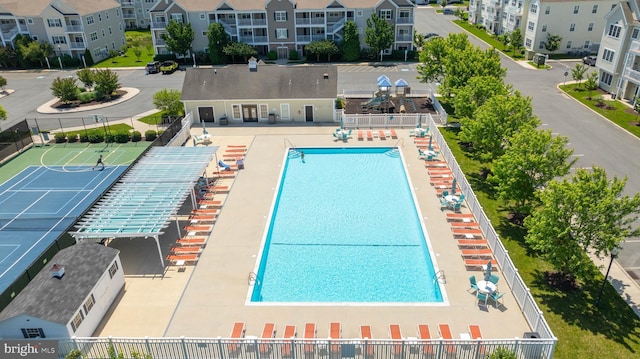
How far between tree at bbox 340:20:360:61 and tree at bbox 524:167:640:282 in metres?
48.9

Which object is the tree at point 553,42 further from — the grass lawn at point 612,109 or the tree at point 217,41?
Answer: the tree at point 217,41

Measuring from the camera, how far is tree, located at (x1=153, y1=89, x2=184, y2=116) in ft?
135

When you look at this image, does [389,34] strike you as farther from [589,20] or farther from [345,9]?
[589,20]

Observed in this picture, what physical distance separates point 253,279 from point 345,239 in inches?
242

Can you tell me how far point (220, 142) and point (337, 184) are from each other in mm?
11897

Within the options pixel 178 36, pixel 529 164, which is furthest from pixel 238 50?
pixel 529 164

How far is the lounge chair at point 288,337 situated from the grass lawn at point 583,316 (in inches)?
407

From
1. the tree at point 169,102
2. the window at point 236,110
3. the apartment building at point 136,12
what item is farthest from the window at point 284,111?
the apartment building at point 136,12

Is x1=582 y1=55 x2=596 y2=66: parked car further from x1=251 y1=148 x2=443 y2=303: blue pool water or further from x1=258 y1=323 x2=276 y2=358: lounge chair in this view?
x1=258 y1=323 x2=276 y2=358: lounge chair

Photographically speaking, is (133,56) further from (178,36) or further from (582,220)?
(582,220)

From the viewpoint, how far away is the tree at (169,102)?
41.0 meters

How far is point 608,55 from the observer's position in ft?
161

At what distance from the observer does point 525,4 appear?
229 feet

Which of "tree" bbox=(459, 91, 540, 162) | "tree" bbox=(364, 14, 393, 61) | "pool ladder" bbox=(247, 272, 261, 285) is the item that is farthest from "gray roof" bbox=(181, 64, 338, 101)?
"tree" bbox=(364, 14, 393, 61)
